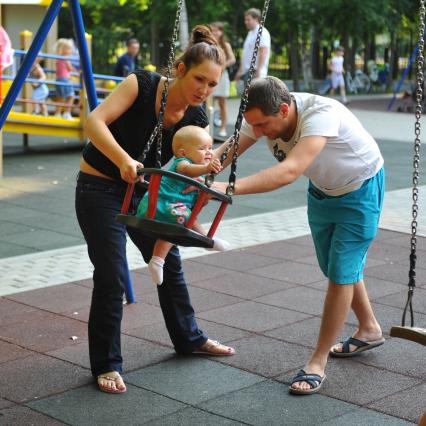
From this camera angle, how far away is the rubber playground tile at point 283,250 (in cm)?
744

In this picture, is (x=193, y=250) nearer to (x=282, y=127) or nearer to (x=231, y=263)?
(x=231, y=263)

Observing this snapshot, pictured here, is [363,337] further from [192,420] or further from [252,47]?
[252,47]

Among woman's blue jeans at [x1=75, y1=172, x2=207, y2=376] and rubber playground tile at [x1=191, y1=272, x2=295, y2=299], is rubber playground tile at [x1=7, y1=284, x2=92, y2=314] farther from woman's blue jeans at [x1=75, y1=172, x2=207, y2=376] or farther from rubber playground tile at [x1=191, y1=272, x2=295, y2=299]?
woman's blue jeans at [x1=75, y1=172, x2=207, y2=376]

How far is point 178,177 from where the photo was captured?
351 cm

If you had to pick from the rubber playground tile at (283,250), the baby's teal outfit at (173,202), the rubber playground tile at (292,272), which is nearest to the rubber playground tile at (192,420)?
the baby's teal outfit at (173,202)

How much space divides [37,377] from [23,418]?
0.56 m

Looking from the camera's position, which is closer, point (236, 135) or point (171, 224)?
point (171, 224)

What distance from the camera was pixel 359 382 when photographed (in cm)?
449

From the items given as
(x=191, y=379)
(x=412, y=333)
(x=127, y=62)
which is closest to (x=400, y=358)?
(x=191, y=379)

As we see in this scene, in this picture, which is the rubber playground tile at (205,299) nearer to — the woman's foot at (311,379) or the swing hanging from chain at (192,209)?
the woman's foot at (311,379)

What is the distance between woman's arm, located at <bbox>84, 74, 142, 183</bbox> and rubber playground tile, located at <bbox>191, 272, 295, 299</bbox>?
2347 millimetres

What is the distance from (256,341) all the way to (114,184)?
54.3 inches

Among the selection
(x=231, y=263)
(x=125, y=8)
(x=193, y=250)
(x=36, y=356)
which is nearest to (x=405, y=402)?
(x=36, y=356)

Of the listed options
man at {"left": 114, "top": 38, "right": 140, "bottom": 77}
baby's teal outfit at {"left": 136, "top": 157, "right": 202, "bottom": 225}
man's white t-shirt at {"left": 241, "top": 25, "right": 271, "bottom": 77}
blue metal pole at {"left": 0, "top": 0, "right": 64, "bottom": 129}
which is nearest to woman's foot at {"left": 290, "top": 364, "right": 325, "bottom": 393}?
baby's teal outfit at {"left": 136, "top": 157, "right": 202, "bottom": 225}
